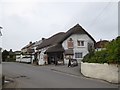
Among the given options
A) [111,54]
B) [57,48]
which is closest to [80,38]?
[57,48]

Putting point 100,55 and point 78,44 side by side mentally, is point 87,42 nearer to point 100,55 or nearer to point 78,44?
point 78,44

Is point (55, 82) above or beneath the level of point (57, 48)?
beneath

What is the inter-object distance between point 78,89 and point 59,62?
34.4 meters

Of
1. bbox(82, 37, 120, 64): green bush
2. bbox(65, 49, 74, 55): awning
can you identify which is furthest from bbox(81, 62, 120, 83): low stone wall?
bbox(65, 49, 74, 55): awning

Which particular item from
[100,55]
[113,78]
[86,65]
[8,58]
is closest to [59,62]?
[86,65]

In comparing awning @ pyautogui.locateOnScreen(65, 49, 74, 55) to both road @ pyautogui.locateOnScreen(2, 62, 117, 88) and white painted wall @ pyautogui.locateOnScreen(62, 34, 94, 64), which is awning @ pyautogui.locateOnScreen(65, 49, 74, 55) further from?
road @ pyautogui.locateOnScreen(2, 62, 117, 88)

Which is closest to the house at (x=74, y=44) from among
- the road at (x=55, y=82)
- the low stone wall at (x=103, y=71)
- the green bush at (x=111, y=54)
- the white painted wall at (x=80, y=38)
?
the white painted wall at (x=80, y=38)

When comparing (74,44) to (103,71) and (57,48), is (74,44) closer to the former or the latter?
(57,48)

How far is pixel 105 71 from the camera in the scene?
21609 millimetres

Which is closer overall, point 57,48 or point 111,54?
point 111,54

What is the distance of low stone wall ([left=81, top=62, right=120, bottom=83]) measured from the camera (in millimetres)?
19922

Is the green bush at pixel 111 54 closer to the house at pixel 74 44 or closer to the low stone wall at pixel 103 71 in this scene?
the low stone wall at pixel 103 71

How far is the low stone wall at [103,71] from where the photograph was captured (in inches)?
784

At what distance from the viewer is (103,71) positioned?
2203 centimetres
